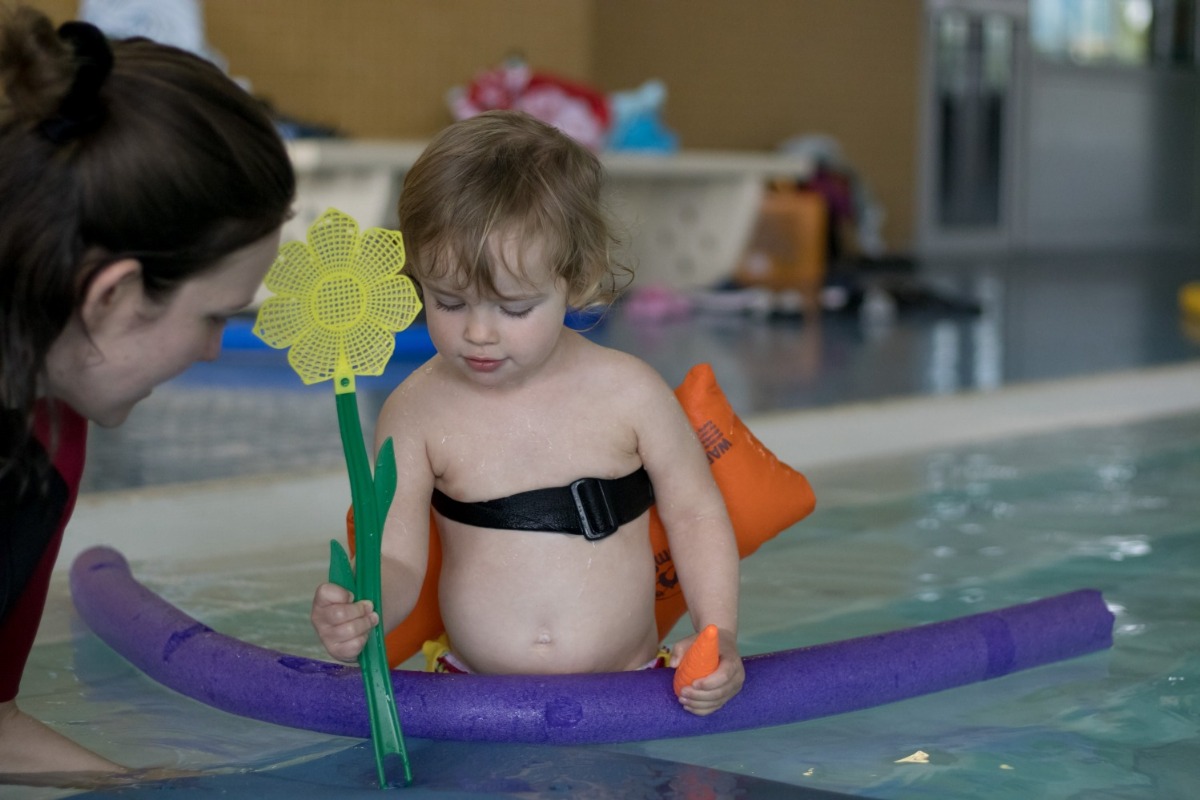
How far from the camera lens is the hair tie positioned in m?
1.04

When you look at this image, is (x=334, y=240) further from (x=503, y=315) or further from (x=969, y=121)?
(x=969, y=121)

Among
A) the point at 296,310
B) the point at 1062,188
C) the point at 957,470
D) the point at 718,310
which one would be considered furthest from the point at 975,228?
the point at 296,310

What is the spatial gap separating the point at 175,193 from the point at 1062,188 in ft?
35.6

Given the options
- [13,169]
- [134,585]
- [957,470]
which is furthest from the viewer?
[957,470]

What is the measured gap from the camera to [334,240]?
4.14ft

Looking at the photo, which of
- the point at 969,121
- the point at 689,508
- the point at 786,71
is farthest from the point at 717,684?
Answer: the point at 969,121

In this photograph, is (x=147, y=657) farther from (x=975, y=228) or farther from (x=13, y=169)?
(x=975, y=228)

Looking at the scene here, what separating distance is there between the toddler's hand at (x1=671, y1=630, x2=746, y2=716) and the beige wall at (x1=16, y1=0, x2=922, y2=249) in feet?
14.3

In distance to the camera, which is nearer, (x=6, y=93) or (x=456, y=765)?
(x=6, y=93)

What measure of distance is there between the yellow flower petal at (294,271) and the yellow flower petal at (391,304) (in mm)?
54

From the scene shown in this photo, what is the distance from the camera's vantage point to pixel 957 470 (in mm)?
3209

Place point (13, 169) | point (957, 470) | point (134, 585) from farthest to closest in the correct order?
point (957, 470) < point (134, 585) < point (13, 169)

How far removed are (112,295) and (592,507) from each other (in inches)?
23.9

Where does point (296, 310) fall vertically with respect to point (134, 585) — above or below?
above
